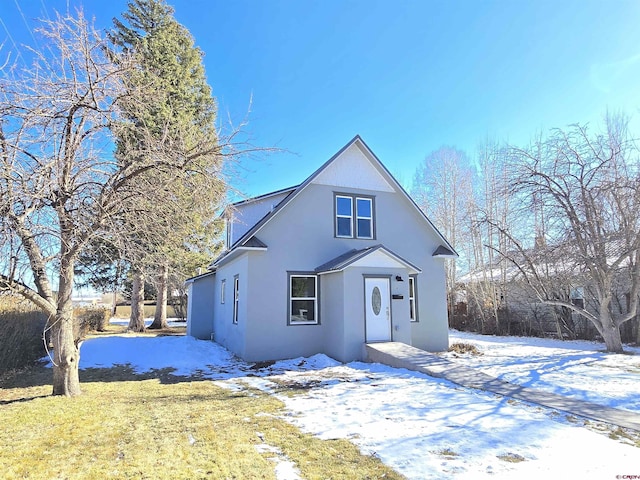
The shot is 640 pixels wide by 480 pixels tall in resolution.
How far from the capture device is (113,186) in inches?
258

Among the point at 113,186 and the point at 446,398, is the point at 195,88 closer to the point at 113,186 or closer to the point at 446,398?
the point at 113,186

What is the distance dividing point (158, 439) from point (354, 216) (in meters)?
9.63

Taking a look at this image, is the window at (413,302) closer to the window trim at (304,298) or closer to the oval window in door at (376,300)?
the oval window in door at (376,300)

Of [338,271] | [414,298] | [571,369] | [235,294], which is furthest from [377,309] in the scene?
[571,369]

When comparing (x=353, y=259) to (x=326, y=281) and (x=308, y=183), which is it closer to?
(x=326, y=281)

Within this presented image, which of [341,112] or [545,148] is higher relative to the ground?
[341,112]

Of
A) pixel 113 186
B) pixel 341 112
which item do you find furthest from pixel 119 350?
pixel 341 112

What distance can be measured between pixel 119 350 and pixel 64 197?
27.7 ft

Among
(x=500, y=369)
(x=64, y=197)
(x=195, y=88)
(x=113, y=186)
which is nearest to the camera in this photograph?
(x=64, y=197)

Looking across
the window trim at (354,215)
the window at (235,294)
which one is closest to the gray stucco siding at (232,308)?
the window at (235,294)

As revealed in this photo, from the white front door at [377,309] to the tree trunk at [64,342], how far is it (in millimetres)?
7427

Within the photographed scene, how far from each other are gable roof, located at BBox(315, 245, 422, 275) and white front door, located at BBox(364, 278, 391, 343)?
0.73 meters

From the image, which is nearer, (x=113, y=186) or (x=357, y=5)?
(x=113, y=186)

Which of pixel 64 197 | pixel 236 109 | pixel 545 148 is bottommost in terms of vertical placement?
pixel 64 197
